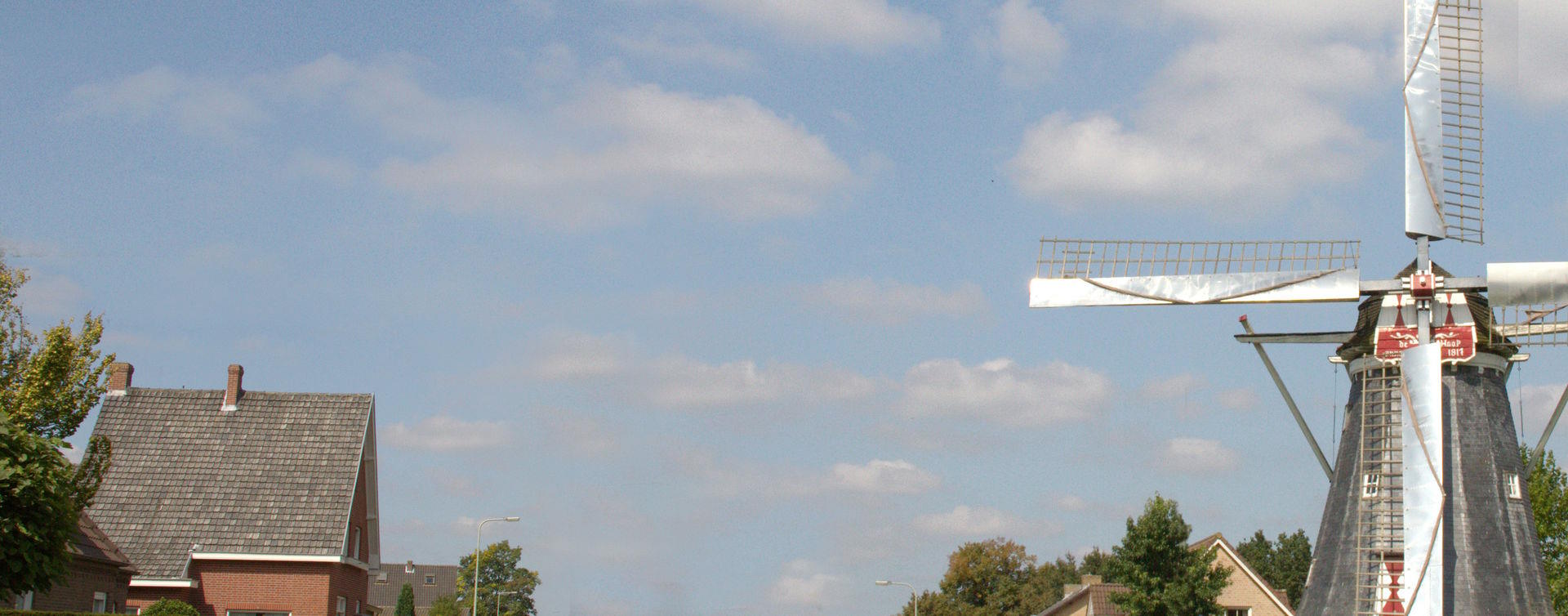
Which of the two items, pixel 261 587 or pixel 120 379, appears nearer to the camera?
pixel 261 587

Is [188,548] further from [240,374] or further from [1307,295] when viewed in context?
[1307,295]

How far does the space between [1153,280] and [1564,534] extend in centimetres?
3772

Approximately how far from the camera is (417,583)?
135m

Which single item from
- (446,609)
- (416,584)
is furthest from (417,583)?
(446,609)

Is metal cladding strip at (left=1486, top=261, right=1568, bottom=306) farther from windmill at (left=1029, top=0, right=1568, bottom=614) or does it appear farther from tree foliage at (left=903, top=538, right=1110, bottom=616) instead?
tree foliage at (left=903, top=538, right=1110, bottom=616)

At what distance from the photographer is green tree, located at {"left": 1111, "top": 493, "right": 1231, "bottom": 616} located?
47.8m

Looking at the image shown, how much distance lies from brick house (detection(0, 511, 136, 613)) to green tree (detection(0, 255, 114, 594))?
221 inches

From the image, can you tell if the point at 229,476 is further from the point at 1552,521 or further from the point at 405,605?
the point at 1552,521

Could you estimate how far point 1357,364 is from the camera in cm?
3253

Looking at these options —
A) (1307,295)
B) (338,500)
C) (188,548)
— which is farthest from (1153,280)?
(188,548)

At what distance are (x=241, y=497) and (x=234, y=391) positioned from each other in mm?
3861

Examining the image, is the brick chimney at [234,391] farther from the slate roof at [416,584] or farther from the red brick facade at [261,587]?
the slate roof at [416,584]

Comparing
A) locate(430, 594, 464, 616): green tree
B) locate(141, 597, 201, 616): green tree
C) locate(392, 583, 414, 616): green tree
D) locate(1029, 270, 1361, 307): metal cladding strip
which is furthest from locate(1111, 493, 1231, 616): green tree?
locate(430, 594, 464, 616): green tree

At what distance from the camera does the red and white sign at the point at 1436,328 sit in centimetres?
3105
